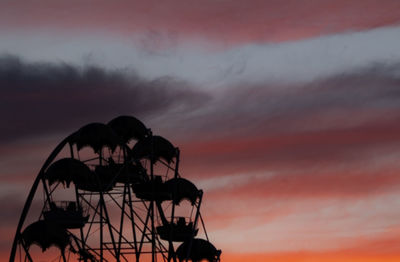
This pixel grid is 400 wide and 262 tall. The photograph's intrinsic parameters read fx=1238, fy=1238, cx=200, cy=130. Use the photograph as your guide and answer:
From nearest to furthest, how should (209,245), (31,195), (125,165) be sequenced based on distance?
(31,195)
(125,165)
(209,245)

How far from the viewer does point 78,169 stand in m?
121

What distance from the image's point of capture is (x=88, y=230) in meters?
129

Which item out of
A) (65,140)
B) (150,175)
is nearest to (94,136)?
(65,140)

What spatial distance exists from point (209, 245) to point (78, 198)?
1781 cm

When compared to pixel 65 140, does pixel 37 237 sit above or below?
below

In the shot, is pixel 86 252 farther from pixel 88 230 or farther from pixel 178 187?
pixel 178 187

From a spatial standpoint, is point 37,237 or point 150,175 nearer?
point 37,237

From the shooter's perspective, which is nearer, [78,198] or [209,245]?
[78,198]

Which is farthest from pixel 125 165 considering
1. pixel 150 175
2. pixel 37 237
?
pixel 37 237

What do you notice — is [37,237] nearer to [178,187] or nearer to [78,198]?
[78,198]

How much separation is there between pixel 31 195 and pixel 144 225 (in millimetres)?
16615

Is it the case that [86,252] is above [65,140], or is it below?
below

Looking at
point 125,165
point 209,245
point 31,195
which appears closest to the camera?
point 31,195

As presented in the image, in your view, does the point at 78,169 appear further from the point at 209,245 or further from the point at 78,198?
the point at 209,245
